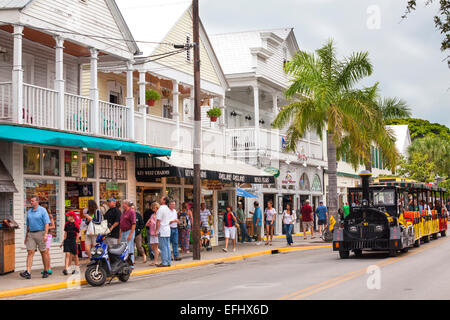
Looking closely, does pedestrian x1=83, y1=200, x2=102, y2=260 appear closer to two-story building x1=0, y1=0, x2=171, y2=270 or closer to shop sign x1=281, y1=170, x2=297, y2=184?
two-story building x1=0, y1=0, x2=171, y2=270

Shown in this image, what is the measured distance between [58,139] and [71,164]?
2.66 metres

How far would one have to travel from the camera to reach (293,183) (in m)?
35.2

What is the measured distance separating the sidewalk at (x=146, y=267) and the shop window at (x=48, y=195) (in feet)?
4.42

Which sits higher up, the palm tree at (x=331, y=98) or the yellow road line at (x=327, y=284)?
the palm tree at (x=331, y=98)

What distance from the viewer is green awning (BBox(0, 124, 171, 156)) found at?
15.3 meters

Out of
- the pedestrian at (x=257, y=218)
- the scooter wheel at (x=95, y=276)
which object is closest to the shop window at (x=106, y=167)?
the scooter wheel at (x=95, y=276)

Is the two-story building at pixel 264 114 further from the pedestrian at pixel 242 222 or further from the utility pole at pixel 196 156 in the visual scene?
the utility pole at pixel 196 156

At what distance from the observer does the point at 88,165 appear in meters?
19.5

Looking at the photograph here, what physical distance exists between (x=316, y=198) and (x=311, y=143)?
378cm

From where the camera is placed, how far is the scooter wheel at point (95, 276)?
1391cm

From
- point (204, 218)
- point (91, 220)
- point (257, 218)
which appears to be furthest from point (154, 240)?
point (257, 218)

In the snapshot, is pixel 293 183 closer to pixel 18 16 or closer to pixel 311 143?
pixel 311 143

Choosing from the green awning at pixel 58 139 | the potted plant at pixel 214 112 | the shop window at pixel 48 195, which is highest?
the potted plant at pixel 214 112

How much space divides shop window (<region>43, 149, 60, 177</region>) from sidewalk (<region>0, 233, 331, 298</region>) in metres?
2.71
